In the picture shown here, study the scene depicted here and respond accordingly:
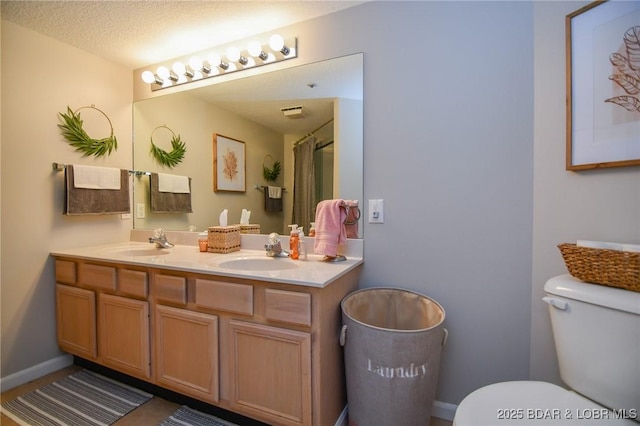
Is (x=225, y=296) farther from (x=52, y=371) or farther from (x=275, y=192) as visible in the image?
(x=52, y=371)

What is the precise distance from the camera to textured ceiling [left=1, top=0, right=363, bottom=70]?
4.82ft

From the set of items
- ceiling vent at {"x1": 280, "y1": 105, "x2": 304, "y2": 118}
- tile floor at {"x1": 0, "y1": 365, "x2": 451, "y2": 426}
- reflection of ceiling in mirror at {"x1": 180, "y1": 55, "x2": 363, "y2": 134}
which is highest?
reflection of ceiling in mirror at {"x1": 180, "y1": 55, "x2": 363, "y2": 134}

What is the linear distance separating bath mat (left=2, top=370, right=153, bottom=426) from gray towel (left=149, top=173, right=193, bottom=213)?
1160 millimetres

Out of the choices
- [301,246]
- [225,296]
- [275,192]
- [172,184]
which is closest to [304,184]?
[275,192]

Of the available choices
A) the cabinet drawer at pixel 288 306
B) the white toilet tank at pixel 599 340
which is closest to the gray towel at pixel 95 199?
the cabinet drawer at pixel 288 306

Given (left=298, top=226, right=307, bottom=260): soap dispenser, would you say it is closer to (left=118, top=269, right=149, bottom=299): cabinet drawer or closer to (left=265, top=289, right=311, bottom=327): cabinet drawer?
(left=265, top=289, right=311, bottom=327): cabinet drawer

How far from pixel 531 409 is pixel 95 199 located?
2.53m

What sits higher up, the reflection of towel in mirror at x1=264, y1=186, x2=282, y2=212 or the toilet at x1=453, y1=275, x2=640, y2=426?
the reflection of towel in mirror at x1=264, y1=186, x2=282, y2=212

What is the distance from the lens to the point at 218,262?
1.45 m

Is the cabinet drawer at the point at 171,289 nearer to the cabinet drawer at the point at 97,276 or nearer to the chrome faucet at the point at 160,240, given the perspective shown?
the cabinet drawer at the point at 97,276

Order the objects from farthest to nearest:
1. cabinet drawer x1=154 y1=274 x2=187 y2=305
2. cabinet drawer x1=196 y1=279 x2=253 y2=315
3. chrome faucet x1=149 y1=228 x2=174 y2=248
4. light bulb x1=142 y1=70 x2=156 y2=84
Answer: light bulb x1=142 y1=70 x2=156 y2=84
chrome faucet x1=149 y1=228 x2=174 y2=248
cabinet drawer x1=154 y1=274 x2=187 y2=305
cabinet drawer x1=196 y1=279 x2=253 y2=315

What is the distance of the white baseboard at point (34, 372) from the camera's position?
5.10ft

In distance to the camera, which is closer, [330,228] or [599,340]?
[599,340]

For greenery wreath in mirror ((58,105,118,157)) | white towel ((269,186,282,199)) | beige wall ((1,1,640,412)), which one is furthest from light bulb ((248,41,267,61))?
greenery wreath in mirror ((58,105,118,157))
